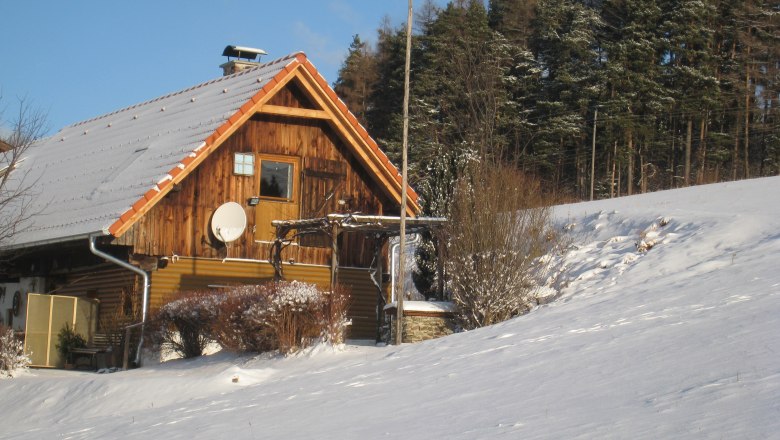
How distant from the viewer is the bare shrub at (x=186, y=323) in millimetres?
18688

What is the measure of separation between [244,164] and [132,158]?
10.9 ft

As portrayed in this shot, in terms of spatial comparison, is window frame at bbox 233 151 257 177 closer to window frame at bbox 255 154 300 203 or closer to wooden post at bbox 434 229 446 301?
window frame at bbox 255 154 300 203

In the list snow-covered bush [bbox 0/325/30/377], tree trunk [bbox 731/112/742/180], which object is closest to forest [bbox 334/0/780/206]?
tree trunk [bbox 731/112/742/180]

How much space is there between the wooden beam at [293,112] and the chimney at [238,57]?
7859mm

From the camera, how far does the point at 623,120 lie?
149ft

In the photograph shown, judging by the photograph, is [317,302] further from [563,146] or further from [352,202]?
[563,146]

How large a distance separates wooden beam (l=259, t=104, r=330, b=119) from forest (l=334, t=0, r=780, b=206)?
19889 millimetres

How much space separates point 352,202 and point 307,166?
147cm

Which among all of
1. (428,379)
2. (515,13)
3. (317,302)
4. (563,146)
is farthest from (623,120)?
(428,379)

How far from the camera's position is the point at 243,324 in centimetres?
1720

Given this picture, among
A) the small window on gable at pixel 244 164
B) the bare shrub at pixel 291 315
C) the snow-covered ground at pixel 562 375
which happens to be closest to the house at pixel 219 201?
the small window on gable at pixel 244 164

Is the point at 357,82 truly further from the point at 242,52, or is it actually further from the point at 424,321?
the point at 424,321

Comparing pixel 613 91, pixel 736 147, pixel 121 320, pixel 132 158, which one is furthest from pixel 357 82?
pixel 121 320

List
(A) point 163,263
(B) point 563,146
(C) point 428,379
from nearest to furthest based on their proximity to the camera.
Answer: (C) point 428,379, (A) point 163,263, (B) point 563,146
